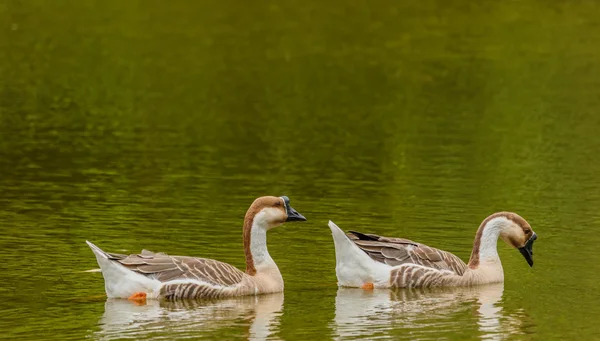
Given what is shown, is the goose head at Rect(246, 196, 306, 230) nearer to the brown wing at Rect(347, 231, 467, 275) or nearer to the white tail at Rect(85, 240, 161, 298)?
the brown wing at Rect(347, 231, 467, 275)

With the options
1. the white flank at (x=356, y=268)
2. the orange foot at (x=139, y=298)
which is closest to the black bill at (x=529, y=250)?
the white flank at (x=356, y=268)

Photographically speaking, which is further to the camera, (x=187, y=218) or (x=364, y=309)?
(x=187, y=218)

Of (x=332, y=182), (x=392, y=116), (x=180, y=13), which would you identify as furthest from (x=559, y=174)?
(x=180, y=13)

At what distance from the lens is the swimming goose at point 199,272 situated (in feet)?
50.8

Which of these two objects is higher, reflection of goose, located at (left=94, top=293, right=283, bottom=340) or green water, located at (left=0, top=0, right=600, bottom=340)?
green water, located at (left=0, top=0, right=600, bottom=340)

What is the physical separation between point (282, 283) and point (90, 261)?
111 inches

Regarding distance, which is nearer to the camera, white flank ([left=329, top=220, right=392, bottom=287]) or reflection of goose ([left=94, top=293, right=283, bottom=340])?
reflection of goose ([left=94, top=293, right=283, bottom=340])

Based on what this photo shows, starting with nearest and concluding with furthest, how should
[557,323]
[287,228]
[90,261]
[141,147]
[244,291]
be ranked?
[557,323]
[244,291]
[90,261]
[287,228]
[141,147]

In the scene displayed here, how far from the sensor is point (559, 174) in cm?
2566

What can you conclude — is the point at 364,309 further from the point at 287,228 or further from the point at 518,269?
the point at 287,228

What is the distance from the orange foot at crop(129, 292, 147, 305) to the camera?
15.5m

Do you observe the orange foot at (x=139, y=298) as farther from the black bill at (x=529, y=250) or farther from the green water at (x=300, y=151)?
the black bill at (x=529, y=250)

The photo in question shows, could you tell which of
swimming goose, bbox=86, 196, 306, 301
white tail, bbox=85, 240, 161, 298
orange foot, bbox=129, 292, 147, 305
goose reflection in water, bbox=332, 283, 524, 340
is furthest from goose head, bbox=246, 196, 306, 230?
orange foot, bbox=129, 292, 147, 305

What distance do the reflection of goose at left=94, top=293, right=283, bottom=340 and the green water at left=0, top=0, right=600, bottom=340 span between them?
47 millimetres
